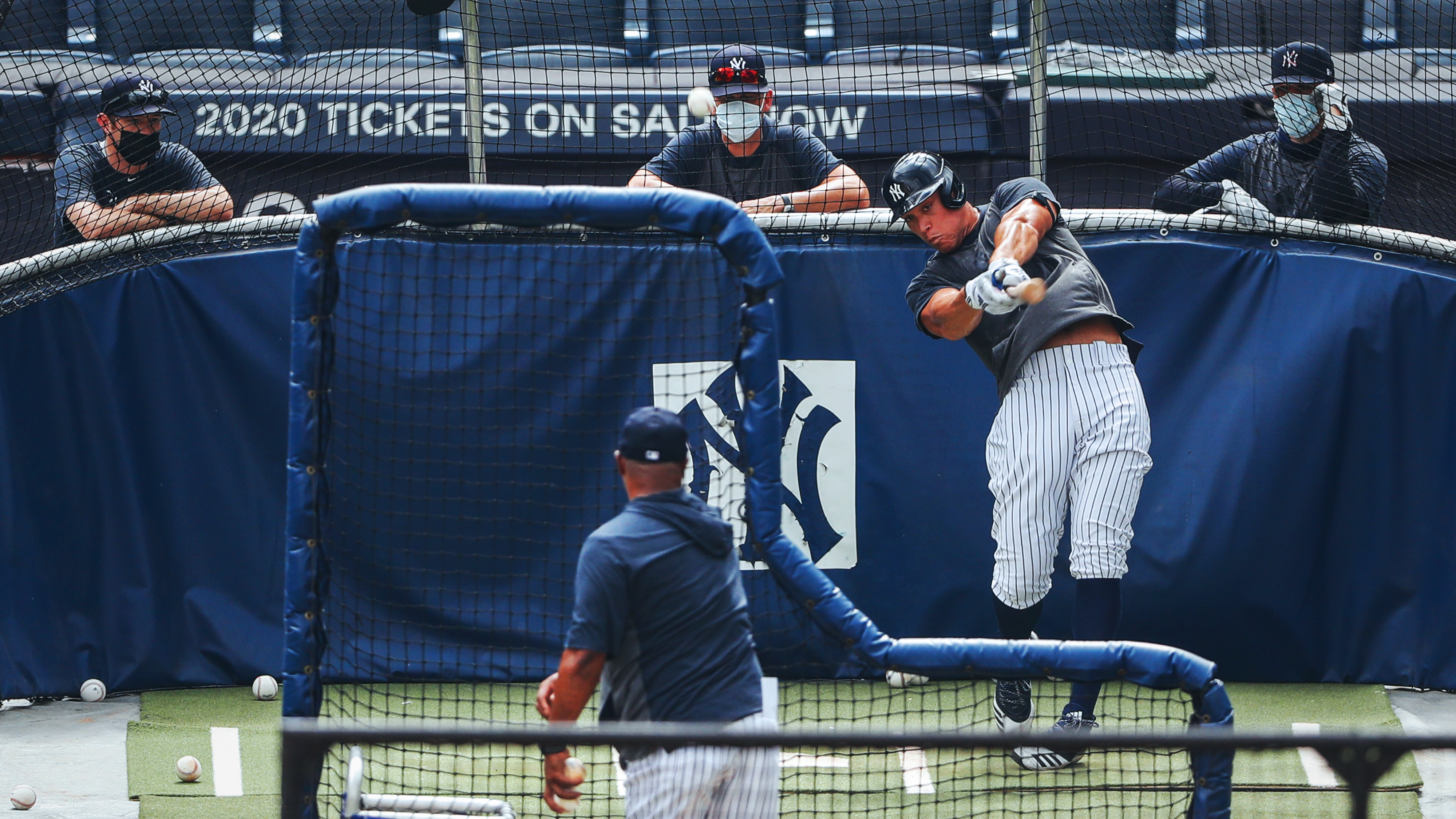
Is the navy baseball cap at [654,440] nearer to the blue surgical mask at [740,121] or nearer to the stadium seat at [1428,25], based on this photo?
the blue surgical mask at [740,121]

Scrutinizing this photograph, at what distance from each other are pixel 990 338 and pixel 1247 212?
1516mm

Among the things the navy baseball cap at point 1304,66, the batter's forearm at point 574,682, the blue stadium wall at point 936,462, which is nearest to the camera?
the batter's forearm at point 574,682

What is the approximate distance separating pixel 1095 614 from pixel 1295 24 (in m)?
5.68

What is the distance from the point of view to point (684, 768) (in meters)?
3.25

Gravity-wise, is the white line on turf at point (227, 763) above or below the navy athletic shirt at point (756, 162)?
below

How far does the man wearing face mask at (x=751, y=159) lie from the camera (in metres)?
6.03

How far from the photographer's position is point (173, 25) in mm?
8953

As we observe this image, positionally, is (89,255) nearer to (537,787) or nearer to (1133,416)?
(537,787)

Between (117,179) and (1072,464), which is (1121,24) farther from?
(117,179)

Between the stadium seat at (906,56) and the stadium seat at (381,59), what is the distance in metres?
2.26

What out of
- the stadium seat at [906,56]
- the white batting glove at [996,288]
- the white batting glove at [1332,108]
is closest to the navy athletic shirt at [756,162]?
the white batting glove at [996,288]

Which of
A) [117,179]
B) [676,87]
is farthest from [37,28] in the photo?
[676,87]

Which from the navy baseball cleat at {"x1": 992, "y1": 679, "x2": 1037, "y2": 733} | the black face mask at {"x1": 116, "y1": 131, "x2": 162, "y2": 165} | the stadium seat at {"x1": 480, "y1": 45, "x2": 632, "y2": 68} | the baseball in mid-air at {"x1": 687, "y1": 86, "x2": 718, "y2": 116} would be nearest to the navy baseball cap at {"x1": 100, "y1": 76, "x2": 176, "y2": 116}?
the black face mask at {"x1": 116, "y1": 131, "x2": 162, "y2": 165}

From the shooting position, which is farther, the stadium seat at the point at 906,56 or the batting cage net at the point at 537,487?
the stadium seat at the point at 906,56
